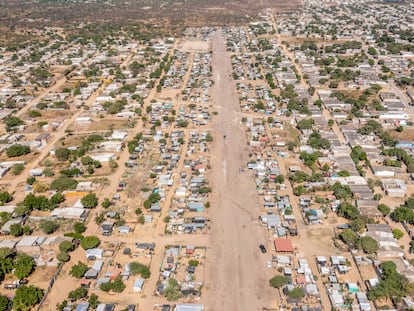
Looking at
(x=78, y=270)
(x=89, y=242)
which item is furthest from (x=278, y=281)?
(x=89, y=242)

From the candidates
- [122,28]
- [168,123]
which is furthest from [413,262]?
[122,28]

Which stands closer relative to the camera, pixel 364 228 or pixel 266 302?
pixel 266 302

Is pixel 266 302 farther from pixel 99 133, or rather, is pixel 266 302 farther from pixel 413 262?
pixel 99 133

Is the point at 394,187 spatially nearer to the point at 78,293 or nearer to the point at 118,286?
the point at 118,286

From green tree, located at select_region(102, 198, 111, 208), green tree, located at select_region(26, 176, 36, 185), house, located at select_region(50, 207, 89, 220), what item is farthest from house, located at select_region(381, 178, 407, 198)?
green tree, located at select_region(26, 176, 36, 185)

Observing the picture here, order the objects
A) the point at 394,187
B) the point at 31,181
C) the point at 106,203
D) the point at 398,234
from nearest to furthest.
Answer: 1. the point at 398,234
2. the point at 106,203
3. the point at 394,187
4. the point at 31,181

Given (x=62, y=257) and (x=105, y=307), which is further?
(x=62, y=257)
